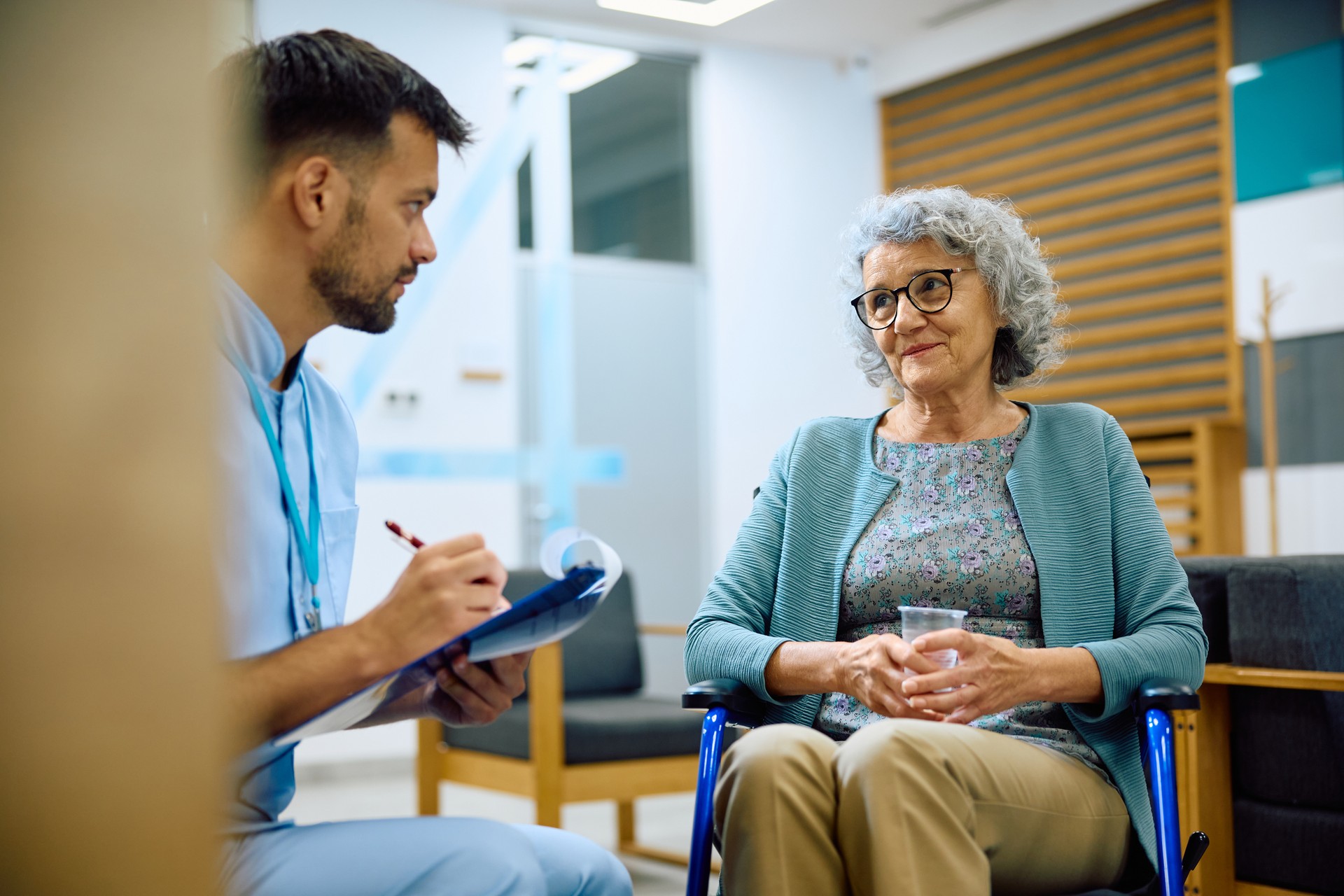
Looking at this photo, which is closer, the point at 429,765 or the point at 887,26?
the point at 429,765

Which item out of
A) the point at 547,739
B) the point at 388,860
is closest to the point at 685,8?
the point at 547,739

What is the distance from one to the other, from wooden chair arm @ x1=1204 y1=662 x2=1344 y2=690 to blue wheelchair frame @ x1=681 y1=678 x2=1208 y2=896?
42cm

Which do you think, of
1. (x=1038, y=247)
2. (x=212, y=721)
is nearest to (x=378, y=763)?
(x=1038, y=247)

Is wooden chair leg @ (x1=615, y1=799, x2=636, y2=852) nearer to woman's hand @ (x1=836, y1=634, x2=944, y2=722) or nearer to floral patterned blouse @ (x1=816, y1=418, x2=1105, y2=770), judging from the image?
floral patterned blouse @ (x1=816, y1=418, x2=1105, y2=770)

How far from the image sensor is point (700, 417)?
6801 mm

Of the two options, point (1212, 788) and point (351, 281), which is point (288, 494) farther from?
point (1212, 788)

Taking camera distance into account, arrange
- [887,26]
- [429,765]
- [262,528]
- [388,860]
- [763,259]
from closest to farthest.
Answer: [388,860] < [262,528] < [429,765] < [887,26] < [763,259]

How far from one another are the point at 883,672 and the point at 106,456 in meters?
1.34

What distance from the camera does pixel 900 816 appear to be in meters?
1.43

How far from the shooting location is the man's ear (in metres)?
1.14

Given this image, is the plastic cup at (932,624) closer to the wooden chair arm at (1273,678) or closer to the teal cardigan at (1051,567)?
the teal cardigan at (1051,567)

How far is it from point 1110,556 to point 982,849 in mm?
533

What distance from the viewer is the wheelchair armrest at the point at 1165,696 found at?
1579mm

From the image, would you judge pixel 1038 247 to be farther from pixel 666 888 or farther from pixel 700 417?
pixel 700 417
